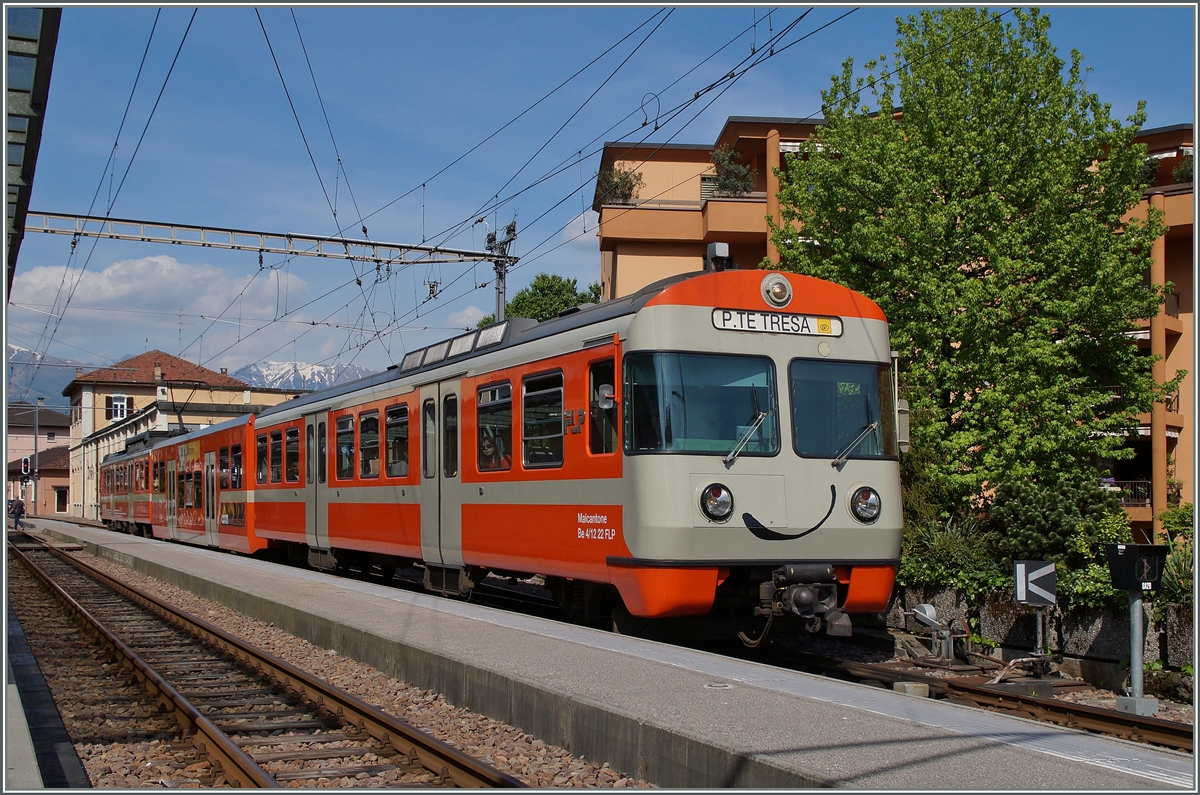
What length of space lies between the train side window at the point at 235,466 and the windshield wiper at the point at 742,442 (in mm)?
16306

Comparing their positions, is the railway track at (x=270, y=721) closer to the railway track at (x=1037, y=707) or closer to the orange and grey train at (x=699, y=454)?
the orange and grey train at (x=699, y=454)

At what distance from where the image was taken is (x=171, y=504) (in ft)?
104

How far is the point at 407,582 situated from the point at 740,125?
72.7ft

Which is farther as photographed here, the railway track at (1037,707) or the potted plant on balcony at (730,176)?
the potted plant on balcony at (730,176)

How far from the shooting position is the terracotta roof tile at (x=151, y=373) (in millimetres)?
79000

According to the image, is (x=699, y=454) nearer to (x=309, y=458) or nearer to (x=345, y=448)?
(x=345, y=448)

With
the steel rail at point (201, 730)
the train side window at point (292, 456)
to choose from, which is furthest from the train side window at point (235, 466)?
the steel rail at point (201, 730)

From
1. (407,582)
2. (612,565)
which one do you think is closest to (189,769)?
(612,565)

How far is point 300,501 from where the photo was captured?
763 inches

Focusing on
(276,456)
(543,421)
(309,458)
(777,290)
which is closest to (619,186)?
(276,456)

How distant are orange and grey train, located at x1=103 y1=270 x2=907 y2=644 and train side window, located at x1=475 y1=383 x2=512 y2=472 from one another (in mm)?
29

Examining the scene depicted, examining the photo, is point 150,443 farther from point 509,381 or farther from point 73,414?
point 73,414

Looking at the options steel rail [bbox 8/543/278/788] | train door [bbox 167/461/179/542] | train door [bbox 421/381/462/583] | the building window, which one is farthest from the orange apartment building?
the building window

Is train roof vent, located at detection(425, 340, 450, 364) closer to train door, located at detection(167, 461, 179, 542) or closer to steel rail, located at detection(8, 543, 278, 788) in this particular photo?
steel rail, located at detection(8, 543, 278, 788)
